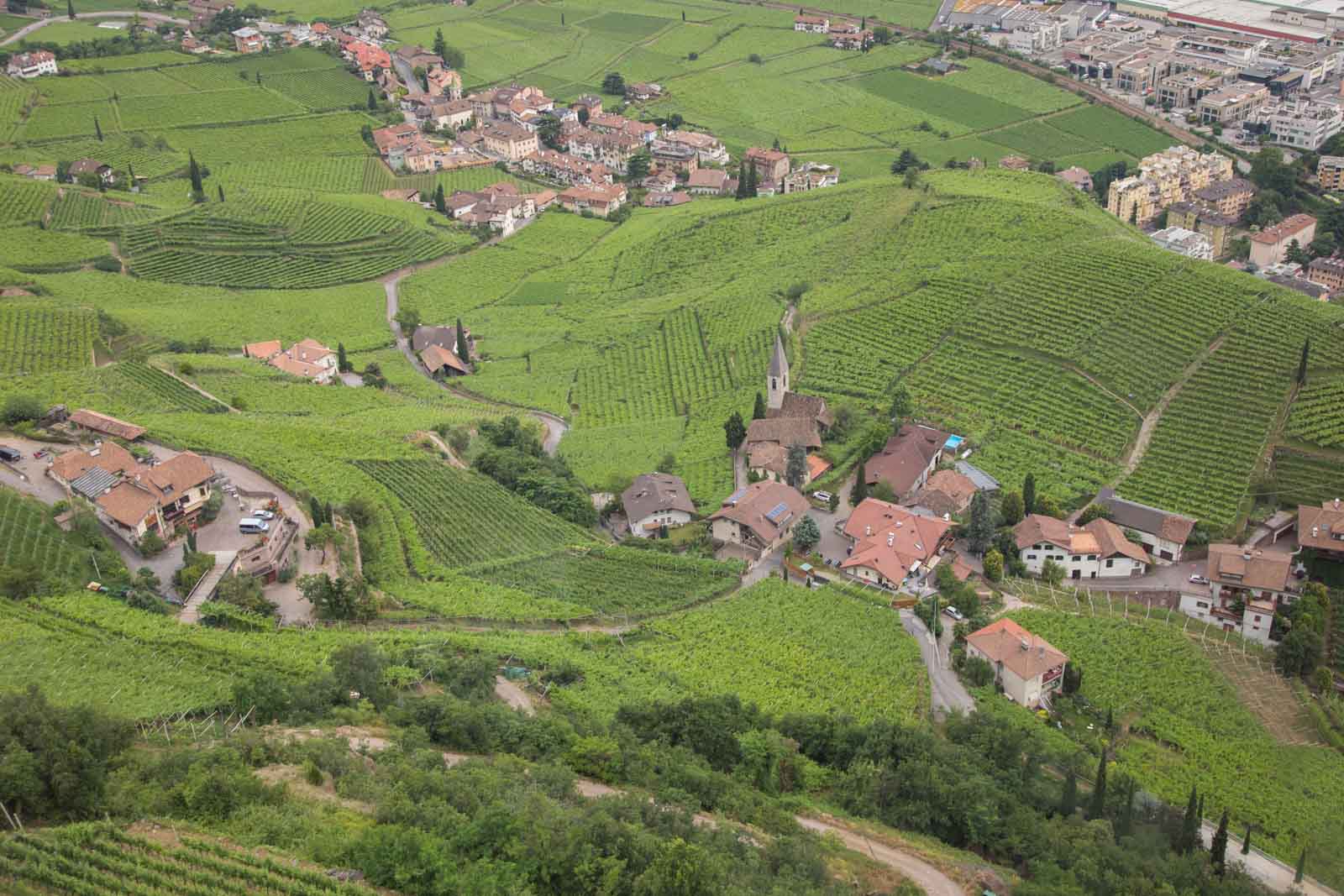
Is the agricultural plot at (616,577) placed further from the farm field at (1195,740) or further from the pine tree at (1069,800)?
the pine tree at (1069,800)

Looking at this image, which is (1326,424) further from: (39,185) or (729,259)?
(39,185)

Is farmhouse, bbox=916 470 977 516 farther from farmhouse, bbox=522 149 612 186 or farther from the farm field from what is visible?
farmhouse, bbox=522 149 612 186

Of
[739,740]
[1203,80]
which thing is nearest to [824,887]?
[739,740]

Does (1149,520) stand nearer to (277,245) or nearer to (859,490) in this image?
(859,490)

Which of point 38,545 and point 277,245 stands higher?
point 38,545

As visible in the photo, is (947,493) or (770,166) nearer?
(947,493)

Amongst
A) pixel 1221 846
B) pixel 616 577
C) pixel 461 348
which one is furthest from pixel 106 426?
pixel 1221 846

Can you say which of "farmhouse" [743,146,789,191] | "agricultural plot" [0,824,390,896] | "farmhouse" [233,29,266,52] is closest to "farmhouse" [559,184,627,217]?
"farmhouse" [743,146,789,191]
